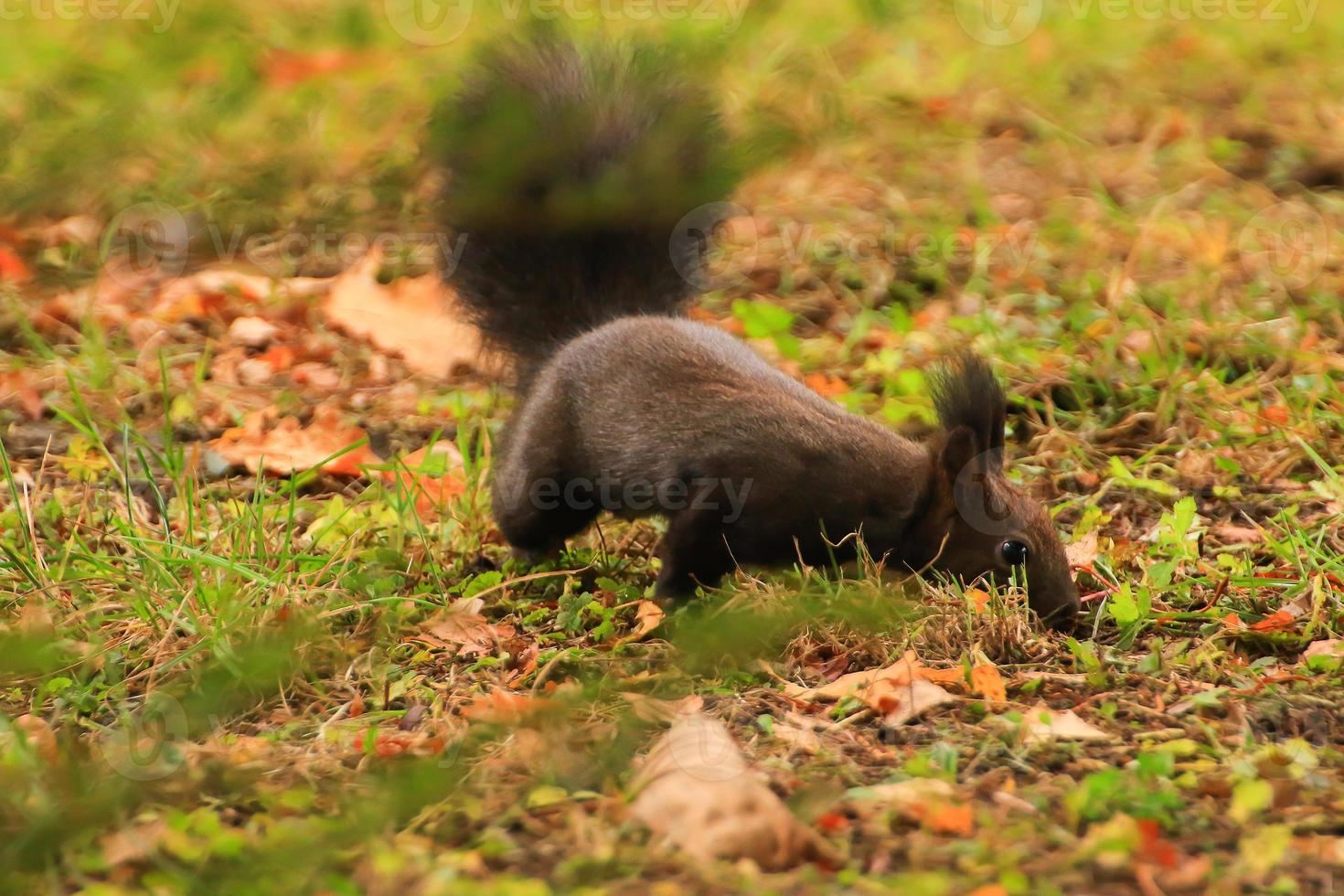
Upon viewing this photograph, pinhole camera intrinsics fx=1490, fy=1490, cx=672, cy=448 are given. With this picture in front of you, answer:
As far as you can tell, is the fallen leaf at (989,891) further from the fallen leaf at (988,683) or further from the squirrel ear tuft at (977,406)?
the squirrel ear tuft at (977,406)

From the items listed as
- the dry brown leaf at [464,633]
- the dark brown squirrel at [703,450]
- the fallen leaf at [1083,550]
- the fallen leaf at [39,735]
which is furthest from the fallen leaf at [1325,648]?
the fallen leaf at [39,735]

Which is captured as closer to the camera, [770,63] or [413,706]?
[413,706]

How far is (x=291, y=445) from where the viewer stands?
4.30 meters

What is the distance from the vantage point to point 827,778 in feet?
7.89

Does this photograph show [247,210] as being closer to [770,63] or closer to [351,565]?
[351,565]

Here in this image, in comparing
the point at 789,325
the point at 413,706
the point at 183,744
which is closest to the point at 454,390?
the point at 789,325

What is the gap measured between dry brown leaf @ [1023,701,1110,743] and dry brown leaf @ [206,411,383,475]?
2.05 meters

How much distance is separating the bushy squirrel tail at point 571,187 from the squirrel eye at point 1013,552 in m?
1.02

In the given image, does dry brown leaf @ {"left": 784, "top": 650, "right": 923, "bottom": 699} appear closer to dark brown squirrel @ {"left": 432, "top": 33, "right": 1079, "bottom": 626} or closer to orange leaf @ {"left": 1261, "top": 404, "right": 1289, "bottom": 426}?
dark brown squirrel @ {"left": 432, "top": 33, "right": 1079, "bottom": 626}


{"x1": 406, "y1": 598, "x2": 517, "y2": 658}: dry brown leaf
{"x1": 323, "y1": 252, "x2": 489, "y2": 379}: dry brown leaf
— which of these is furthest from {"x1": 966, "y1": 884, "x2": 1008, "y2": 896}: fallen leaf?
{"x1": 323, "y1": 252, "x2": 489, "y2": 379}: dry brown leaf

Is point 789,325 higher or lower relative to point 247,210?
lower

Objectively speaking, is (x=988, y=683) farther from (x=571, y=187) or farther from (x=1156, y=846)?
(x=571, y=187)

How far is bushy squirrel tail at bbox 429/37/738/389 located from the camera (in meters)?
1.66

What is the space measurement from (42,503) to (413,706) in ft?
4.83
